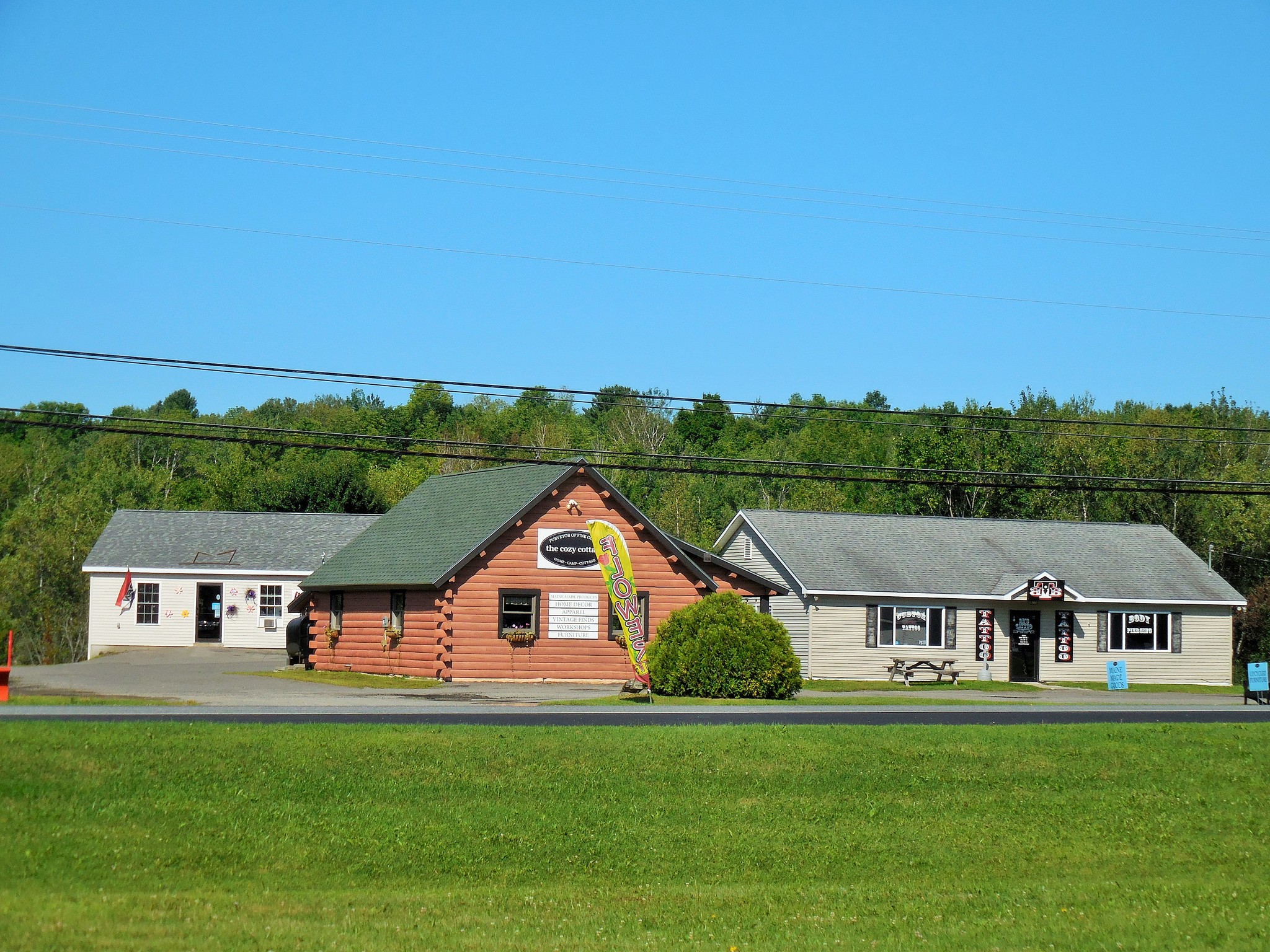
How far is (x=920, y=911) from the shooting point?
36.9ft

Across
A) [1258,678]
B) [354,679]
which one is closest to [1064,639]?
[1258,678]

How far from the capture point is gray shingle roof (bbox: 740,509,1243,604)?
143 ft

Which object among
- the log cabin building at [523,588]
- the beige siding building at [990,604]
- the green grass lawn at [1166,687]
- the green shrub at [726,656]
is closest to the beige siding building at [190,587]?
the log cabin building at [523,588]

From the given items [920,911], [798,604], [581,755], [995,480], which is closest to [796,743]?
[581,755]

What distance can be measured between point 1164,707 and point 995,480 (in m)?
35.7

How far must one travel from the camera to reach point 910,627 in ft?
142

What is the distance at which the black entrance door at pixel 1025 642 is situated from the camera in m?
44.0

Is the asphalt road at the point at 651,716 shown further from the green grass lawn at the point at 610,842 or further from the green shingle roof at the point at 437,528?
the green shingle roof at the point at 437,528

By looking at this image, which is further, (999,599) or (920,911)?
(999,599)

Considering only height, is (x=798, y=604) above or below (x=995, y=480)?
below

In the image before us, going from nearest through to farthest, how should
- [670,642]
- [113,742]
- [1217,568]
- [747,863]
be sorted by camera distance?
[747,863], [113,742], [670,642], [1217,568]

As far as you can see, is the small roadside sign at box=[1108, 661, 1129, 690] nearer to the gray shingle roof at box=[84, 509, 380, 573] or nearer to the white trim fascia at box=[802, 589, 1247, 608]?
the white trim fascia at box=[802, 589, 1247, 608]

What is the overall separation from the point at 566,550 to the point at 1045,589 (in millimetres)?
17615

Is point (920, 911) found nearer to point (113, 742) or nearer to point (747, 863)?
point (747, 863)
